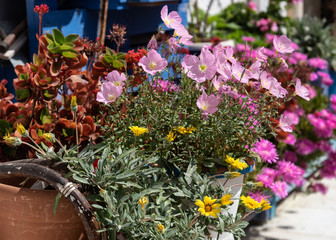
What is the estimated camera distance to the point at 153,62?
1452 mm

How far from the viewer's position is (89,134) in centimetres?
162

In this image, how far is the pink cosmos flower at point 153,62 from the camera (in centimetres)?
144

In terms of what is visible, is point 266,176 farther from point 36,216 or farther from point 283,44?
point 36,216

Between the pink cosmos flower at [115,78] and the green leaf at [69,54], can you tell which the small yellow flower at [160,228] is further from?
the green leaf at [69,54]

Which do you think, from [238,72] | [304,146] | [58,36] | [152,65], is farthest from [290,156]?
[58,36]

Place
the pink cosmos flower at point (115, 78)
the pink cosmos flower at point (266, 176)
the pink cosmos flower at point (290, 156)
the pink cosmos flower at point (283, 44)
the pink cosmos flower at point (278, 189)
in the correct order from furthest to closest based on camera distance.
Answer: the pink cosmos flower at point (290, 156)
the pink cosmos flower at point (278, 189)
the pink cosmos flower at point (266, 176)
the pink cosmos flower at point (283, 44)
the pink cosmos flower at point (115, 78)

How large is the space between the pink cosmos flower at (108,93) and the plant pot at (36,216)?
1.03 ft

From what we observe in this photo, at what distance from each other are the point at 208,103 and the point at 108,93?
1.02ft

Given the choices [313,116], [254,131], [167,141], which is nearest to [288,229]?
[313,116]

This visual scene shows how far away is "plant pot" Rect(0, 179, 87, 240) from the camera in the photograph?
1365 millimetres

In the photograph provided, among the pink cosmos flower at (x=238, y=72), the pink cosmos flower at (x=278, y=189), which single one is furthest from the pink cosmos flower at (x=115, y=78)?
the pink cosmos flower at (x=278, y=189)

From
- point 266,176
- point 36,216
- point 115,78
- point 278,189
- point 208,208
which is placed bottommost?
point 278,189

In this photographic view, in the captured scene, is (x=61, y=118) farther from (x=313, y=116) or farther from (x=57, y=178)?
(x=313, y=116)

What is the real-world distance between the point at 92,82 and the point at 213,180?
0.59 meters
